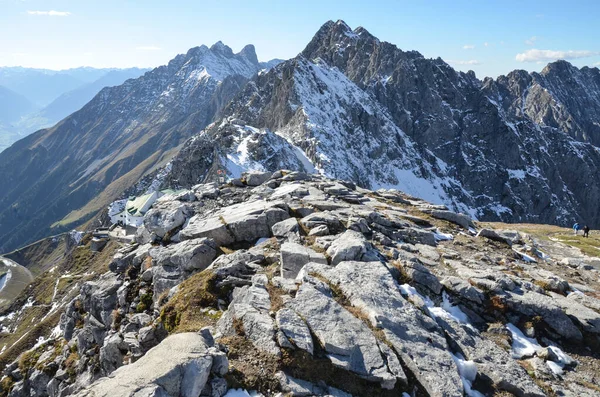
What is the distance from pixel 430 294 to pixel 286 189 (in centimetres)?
1782

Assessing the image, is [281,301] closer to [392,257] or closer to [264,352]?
[264,352]

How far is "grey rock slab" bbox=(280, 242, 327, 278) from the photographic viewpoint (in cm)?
1755

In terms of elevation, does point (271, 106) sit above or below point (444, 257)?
above

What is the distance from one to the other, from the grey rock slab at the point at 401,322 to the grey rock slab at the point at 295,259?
3.46ft

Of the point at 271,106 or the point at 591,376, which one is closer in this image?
the point at 591,376

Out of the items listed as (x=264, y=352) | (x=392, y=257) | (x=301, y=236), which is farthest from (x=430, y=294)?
(x=264, y=352)

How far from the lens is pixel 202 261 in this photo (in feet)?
71.7

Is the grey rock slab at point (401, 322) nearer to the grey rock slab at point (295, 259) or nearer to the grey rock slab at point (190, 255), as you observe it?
the grey rock slab at point (295, 259)

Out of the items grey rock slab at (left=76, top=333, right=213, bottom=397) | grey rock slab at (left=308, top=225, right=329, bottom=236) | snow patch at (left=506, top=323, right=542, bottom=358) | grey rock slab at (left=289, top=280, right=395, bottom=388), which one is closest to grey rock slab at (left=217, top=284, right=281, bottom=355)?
grey rock slab at (left=289, top=280, right=395, bottom=388)

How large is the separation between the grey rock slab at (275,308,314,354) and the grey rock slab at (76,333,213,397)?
2.70 m

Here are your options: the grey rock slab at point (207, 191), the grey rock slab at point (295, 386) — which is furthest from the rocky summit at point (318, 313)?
the grey rock slab at point (207, 191)

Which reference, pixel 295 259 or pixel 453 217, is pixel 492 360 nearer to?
pixel 295 259

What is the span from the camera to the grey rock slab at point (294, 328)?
39.6 ft

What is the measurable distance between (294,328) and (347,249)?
675cm
